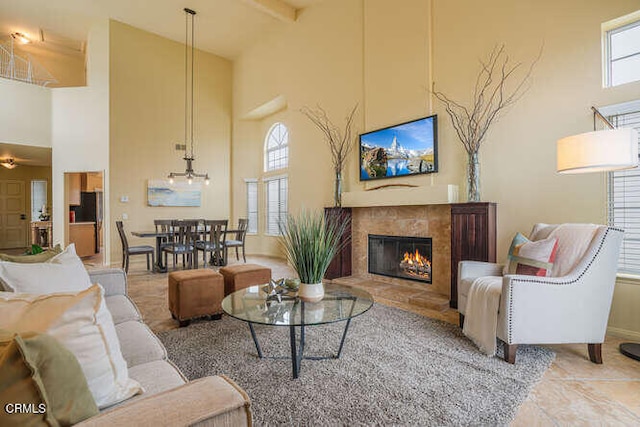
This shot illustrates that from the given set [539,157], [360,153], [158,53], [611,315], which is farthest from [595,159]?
[158,53]

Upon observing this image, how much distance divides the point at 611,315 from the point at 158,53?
357 inches

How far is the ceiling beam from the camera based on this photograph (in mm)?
5755

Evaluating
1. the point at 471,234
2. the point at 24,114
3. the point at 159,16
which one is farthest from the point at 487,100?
the point at 24,114

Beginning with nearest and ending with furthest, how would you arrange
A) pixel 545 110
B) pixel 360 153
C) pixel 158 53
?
pixel 545 110 < pixel 360 153 < pixel 158 53

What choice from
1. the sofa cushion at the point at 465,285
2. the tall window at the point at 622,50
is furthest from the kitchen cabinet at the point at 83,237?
the tall window at the point at 622,50

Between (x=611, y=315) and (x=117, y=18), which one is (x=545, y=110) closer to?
(x=611, y=315)

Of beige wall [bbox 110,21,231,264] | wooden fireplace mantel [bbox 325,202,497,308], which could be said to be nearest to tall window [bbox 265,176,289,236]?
beige wall [bbox 110,21,231,264]

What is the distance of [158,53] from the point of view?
7.22 meters

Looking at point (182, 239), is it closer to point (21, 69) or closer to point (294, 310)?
point (294, 310)

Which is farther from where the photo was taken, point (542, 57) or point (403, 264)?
point (403, 264)

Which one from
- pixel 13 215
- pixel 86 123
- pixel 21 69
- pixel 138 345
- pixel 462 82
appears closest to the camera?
pixel 138 345

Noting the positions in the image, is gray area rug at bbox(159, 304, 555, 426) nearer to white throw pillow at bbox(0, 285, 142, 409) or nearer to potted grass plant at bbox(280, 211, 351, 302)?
potted grass plant at bbox(280, 211, 351, 302)

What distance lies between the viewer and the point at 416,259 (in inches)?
170

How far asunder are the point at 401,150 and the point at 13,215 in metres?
12.1
